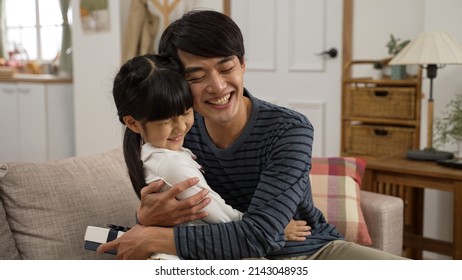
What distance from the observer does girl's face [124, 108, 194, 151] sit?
128 centimetres

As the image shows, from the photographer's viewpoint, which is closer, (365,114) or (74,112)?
(365,114)

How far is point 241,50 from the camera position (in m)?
1.36

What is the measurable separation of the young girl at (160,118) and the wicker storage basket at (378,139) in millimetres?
2010

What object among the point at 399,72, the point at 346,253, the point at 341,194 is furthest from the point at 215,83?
the point at 399,72

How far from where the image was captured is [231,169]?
4.91ft

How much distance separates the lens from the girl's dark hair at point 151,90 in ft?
4.09

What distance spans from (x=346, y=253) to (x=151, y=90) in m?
0.64

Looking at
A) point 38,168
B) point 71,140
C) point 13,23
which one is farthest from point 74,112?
point 38,168

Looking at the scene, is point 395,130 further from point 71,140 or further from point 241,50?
point 71,140

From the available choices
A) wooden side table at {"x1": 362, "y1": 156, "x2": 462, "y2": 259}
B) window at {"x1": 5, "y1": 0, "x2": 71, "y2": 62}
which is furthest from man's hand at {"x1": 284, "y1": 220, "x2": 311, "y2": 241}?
window at {"x1": 5, "y1": 0, "x2": 71, "y2": 62}

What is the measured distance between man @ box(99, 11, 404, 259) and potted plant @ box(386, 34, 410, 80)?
1891 millimetres

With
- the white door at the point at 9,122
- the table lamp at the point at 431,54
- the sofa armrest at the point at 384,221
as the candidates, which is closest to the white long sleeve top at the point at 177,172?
the sofa armrest at the point at 384,221

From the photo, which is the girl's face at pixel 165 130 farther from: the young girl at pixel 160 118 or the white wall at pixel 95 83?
the white wall at pixel 95 83
